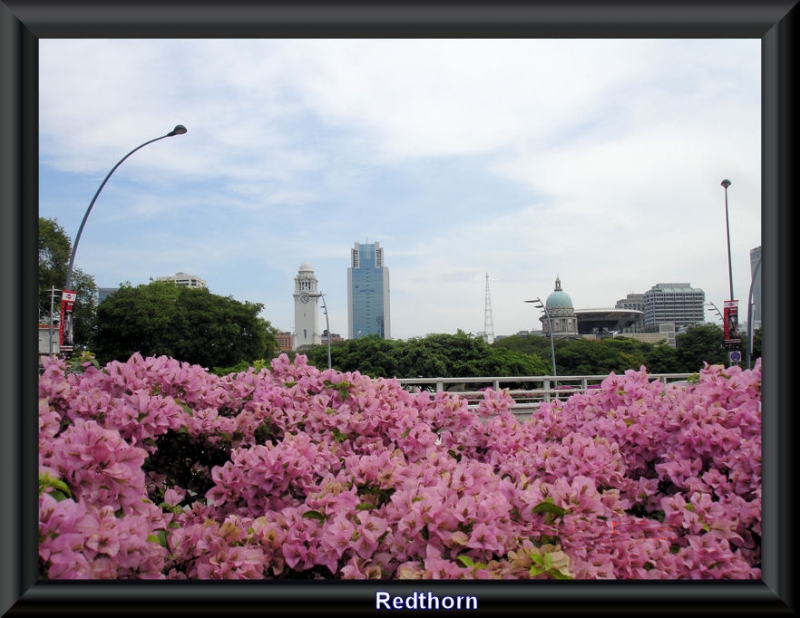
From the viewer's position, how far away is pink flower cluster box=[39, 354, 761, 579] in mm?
1452

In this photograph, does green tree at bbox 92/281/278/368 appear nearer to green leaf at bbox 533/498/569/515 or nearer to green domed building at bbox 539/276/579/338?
green domed building at bbox 539/276/579/338

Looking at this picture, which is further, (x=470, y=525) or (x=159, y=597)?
(x=470, y=525)

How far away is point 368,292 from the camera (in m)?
2.17

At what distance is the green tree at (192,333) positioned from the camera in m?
4.41

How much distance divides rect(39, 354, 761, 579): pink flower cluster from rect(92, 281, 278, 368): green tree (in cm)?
148

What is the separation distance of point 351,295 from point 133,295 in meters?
1.23

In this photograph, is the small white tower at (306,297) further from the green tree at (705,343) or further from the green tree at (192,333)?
the green tree at (705,343)

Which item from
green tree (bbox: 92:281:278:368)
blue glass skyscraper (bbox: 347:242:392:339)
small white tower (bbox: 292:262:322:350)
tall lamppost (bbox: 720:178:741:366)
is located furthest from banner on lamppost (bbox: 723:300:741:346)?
green tree (bbox: 92:281:278:368)

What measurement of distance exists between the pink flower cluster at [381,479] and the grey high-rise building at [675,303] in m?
0.27

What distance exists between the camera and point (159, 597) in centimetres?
122
